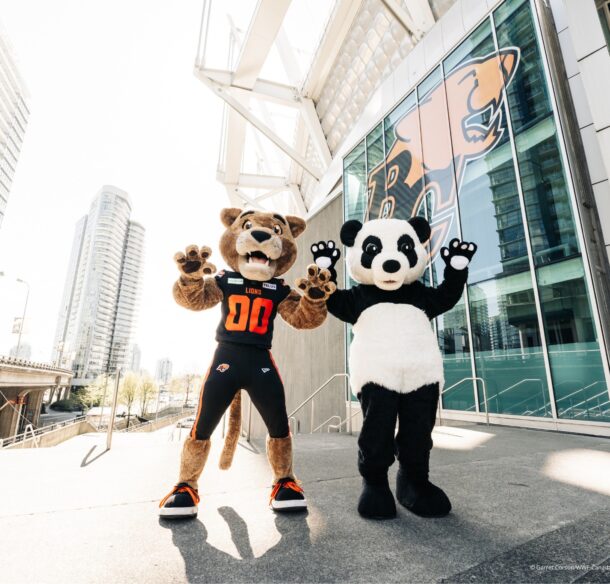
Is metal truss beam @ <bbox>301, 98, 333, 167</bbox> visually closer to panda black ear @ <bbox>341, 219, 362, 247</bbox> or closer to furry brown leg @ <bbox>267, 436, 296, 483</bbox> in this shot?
panda black ear @ <bbox>341, 219, 362, 247</bbox>

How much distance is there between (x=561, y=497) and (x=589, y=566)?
1115 millimetres

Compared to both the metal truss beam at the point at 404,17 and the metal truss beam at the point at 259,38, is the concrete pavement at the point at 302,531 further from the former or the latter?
the metal truss beam at the point at 259,38

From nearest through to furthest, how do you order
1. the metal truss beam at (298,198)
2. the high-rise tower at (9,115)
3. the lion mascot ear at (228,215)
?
the lion mascot ear at (228,215), the metal truss beam at (298,198), the high-rise tower at (9,115)

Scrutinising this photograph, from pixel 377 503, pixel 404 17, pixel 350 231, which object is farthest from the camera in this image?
pixel 404 17

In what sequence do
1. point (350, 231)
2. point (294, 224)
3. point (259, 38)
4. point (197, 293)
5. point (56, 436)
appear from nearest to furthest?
1. point (197, 293)
2. point (350, 231)
3. point (294, 224)
4. point (259, 38)
5. point (56, 436)

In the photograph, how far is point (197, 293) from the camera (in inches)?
92.2

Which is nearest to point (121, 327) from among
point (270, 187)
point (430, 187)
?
point (270, 187)

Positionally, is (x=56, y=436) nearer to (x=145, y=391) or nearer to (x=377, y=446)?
(x=377, y=446)

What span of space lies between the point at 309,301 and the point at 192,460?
121cm

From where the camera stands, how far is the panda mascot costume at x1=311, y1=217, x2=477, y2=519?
6.50 feet

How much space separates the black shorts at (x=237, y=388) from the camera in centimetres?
220

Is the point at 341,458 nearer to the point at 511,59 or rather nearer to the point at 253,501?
the point at 253,501

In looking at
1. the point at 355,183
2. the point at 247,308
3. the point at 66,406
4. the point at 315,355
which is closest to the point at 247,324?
the point at 247,308

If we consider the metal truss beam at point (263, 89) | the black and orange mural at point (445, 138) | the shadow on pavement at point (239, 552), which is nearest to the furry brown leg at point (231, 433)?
the shadow on pavement at point (239, 552)
